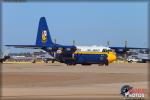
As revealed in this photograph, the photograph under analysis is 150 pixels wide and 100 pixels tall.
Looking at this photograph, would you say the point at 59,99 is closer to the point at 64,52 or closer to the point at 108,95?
the point at 108,95

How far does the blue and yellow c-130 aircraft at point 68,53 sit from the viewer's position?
261ft

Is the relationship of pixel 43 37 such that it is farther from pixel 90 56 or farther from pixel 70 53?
pixel 90 56

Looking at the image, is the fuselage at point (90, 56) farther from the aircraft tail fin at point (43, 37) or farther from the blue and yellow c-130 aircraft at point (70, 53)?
the aircraft tail fin at point (43, 37)

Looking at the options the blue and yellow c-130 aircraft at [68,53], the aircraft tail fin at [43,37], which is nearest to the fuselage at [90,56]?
the blue and yellow c-130 aircraft at [68,53]

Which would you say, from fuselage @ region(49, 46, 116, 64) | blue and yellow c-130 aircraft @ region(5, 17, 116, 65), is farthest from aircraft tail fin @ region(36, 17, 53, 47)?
fuselage @ region(49, 46, 116, 64)

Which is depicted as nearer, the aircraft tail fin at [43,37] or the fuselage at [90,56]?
the fuselage at [90,56]

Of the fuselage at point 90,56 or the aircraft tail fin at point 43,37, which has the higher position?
the aircraft tail fin at point 43,37

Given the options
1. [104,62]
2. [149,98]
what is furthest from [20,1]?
[104,62]

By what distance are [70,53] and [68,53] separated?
0.33 meters

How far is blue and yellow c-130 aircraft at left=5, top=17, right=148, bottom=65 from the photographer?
7956cm

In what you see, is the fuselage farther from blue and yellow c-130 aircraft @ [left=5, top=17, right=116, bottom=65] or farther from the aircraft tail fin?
the aircraft tail fin

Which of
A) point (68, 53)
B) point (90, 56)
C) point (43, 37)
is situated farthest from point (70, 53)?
point (43, 37)

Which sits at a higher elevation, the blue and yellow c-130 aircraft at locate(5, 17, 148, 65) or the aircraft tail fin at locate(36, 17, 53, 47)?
the aircraft tail fin at locate(36, 17, 53, 47)

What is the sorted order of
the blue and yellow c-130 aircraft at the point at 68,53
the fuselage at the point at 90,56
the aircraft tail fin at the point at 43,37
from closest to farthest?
the fuselage at the point at 90,56, the blue and yellow c-130 aircraft at the point at 68,53, the aircraft tail fin at the point at 43,37
